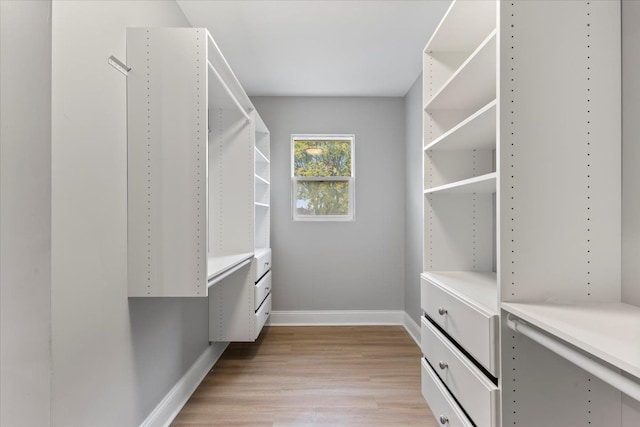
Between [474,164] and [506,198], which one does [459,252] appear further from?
[506,198]

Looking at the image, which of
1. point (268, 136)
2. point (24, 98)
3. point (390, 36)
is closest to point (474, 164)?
point (390, 36)

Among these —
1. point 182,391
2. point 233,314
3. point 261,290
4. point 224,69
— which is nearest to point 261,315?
point 261,290

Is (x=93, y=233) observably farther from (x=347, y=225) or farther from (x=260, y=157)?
(x=347, y=225)

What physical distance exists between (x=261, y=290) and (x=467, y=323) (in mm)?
2091

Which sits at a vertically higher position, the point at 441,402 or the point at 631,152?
the point at 631,152

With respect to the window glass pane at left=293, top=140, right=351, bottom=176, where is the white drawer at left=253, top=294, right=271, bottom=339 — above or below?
below

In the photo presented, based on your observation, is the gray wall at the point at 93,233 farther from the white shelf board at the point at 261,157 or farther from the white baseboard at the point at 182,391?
the white shelf board at the point at 261,157

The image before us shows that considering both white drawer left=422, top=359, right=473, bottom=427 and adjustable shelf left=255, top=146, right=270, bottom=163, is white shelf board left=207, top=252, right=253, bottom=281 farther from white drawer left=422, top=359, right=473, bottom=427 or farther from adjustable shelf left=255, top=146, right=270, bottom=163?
white drawer left=422, top=359, right=473, bottom=427

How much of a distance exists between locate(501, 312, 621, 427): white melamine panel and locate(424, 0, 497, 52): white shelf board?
1321 millimetres

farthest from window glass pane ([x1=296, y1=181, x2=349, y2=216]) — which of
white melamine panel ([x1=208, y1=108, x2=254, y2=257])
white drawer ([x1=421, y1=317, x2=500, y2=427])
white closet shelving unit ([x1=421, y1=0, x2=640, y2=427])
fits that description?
white closet shelving unit ([x1=421, y1=0, x2=640, y2=427])

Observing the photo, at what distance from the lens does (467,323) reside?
1.31 m

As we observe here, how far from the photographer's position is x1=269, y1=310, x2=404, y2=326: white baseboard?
393cm

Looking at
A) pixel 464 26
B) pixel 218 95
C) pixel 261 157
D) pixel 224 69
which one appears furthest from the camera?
pixel 261 157

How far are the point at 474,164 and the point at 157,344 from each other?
1.96 metres
